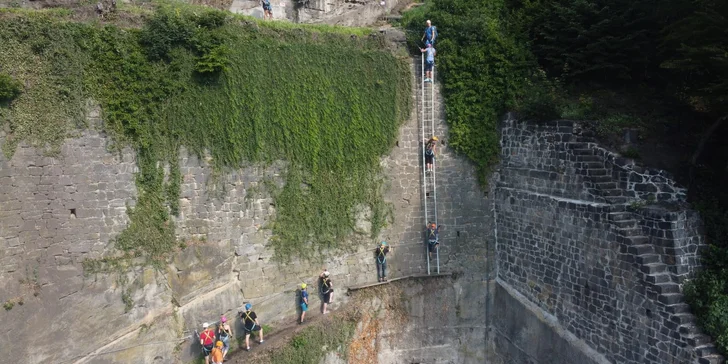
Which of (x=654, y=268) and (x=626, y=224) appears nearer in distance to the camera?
(x=654, y=268)

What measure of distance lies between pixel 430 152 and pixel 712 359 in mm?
6747

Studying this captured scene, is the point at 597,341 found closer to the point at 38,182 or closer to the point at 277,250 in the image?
the point at 277,250

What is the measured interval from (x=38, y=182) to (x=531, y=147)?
1011 cm

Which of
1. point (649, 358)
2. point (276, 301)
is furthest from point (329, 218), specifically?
point (649, 358)

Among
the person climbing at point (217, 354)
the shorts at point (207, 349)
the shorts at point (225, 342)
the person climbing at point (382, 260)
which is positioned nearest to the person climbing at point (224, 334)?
the shorts at point (225, 342)

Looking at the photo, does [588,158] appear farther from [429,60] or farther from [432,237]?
[429,60]

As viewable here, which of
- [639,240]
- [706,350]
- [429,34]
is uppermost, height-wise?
[429,34]

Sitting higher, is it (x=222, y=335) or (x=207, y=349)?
(x=222, y=335)

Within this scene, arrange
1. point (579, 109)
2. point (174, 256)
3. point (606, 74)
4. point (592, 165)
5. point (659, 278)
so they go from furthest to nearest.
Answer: point (606, 74)
point (579, 109)
point (174, 256)
point (592, 165)
point (659, 278)

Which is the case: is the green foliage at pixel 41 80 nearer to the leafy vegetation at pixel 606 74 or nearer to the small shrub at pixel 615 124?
the leafy vegetation at pixel 606 74

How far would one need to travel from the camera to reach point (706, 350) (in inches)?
326

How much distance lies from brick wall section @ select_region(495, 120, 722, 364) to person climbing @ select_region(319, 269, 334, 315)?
14.1ft

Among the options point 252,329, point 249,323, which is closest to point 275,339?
point 252,329

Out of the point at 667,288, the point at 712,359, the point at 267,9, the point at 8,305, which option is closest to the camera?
the point at 712,359
